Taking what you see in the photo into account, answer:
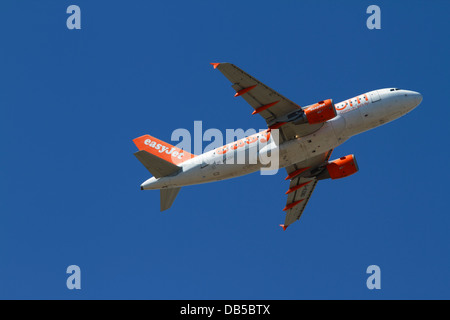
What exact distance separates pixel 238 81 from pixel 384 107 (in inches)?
510

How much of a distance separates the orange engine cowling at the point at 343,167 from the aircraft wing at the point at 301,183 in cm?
100

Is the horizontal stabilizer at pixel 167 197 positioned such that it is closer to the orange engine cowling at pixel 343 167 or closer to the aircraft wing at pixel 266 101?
the aircraft wing at pixel 266 101

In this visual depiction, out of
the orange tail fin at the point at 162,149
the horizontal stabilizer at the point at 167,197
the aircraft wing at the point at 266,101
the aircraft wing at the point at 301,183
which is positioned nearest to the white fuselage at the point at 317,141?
the aircraft wing at the point at 266,101

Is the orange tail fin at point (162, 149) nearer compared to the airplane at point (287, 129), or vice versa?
the airplane at point (287, 129)

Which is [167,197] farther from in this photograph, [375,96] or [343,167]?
[375,96]

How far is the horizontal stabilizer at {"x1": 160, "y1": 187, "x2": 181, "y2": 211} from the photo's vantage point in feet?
193

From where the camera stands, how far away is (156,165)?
55.1m

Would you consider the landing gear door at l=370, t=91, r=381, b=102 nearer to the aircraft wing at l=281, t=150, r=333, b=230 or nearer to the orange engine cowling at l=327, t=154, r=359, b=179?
the orange engine cowling at l=327, t=154, r=359, b=179

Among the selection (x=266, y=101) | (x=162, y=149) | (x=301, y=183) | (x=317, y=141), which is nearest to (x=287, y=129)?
(x=317, y=141)

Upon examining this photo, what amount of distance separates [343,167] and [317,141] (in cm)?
734

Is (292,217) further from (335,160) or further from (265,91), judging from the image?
(265,91)

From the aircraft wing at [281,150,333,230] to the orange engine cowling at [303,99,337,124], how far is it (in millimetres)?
8163

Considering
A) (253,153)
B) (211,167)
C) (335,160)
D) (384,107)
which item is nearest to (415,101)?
(384,107)

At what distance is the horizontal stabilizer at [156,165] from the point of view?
5425 centimetres
